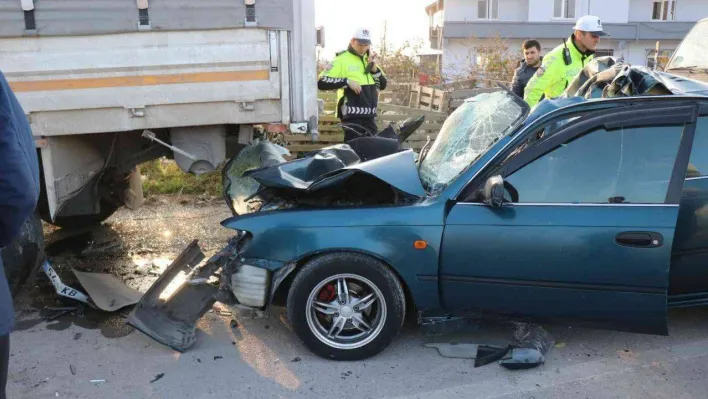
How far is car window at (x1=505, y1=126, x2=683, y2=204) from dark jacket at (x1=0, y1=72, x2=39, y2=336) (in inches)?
98.5

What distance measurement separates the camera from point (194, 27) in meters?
4.50

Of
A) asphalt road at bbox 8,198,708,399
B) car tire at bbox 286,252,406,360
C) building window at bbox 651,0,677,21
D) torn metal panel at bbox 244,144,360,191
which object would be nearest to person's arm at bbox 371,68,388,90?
torn metal panel at bbox 244,144,360,191

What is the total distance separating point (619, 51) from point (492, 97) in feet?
103

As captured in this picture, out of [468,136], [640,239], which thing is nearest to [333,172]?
[468,136]

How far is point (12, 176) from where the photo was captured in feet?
6.31

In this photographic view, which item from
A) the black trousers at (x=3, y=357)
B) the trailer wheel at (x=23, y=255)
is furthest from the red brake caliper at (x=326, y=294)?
the trailer wheel at (x=23, y=255)

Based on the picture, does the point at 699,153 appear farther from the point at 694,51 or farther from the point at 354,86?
the point at 694,51

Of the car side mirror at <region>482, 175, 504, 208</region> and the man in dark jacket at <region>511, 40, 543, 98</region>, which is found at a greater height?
the man in dark jacket at <region>511, 40, 543, 98</region>

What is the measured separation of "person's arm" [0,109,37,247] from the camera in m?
1.90

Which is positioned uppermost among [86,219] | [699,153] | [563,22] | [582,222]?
[563,22]

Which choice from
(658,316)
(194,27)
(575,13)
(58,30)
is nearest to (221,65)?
(194,27)

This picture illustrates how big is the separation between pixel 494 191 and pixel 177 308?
7.24ft

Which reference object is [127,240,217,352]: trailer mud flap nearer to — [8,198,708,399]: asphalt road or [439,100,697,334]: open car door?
[8,198,708,399]: asphalt road

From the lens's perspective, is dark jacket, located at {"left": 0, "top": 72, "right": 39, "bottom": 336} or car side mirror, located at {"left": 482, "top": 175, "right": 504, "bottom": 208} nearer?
dark jacket, located at {"left": 0, "top": 72, "right": 39, "bottom": 336}
